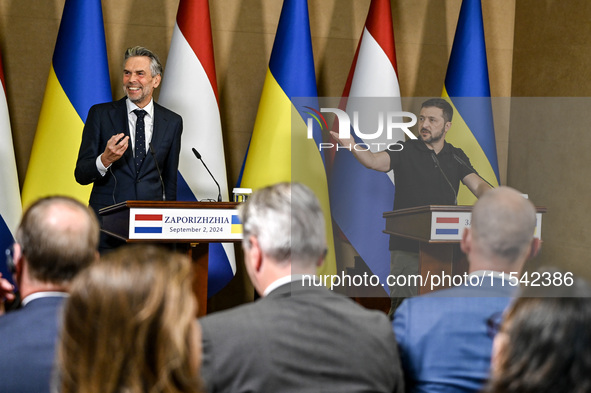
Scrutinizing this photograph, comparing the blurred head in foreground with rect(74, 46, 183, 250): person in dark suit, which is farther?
rect(74, 46, 183, 250): person in dark suit

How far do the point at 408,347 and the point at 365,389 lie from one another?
0.24m

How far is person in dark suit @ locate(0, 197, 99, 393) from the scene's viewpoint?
1.38 metres

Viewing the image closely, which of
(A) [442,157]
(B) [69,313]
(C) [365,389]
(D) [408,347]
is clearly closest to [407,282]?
(A) [442,157]

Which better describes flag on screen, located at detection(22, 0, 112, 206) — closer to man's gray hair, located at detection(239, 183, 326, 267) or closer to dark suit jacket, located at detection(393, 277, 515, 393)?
man's gray hair, located at detection(239, 183, 326, 267)

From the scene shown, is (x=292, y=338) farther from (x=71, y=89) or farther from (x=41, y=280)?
(x=71, y=89)

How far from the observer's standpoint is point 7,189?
4.33 meters

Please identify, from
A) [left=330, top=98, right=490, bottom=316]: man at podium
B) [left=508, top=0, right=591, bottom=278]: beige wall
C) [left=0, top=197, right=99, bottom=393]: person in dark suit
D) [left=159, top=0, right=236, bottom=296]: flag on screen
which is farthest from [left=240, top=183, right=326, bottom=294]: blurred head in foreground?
[left=508, top=0, right=591, bottom=278]: beige wall

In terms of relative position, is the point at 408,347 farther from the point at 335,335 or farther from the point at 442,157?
the point at 442,157

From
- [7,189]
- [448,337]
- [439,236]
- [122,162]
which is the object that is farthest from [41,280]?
[7,189]

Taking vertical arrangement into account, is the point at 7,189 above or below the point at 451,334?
above

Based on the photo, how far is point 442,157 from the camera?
3.57 metres

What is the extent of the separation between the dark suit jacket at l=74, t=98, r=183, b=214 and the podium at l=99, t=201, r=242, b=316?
1.32 feet

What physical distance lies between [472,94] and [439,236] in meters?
2.39

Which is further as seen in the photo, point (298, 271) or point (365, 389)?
point (298, 271)
